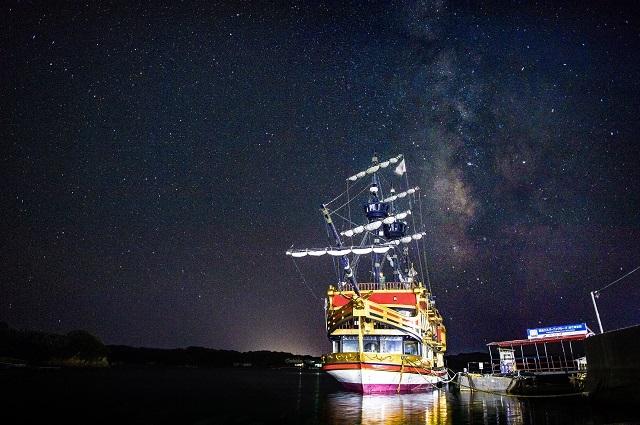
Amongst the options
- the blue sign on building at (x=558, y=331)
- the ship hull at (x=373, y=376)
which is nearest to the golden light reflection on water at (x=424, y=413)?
the ship hull at (x=373, y=376)

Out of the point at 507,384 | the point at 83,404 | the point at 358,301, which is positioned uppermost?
the point at 358,301

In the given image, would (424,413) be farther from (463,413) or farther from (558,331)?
(558,331)

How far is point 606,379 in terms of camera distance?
2441 cm

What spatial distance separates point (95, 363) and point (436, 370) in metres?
153

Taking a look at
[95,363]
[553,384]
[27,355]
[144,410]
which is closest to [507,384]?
[553,384]

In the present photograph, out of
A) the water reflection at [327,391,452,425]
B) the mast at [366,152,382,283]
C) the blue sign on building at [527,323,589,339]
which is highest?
the mast at [366,152,382,283]

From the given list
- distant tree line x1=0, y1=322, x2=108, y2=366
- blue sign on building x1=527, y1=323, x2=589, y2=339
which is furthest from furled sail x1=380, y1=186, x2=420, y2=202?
distant tree line x1=0, y1=322, x2=108, y2=366

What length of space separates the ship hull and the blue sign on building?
13.6m

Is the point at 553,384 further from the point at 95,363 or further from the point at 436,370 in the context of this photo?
the point at 95,363

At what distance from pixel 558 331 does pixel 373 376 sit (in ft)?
64.5

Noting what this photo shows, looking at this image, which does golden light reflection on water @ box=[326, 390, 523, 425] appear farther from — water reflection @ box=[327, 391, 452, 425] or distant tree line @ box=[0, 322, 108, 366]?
distant tree line @ box=[0, 322, 108, 366]

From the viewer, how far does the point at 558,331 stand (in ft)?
133

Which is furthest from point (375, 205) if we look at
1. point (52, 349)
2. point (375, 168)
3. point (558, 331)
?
point (52, 349)

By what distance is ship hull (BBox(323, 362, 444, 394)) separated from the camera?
3516 centimetres
